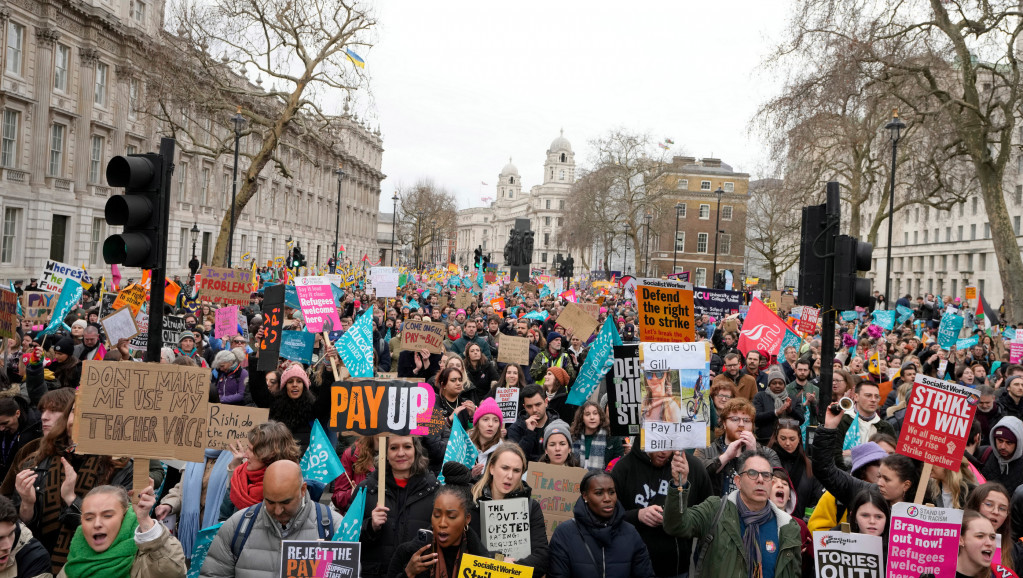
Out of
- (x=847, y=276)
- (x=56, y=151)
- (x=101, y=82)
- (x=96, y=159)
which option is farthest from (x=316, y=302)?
(x=101, y=82)

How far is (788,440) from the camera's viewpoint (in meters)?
5.81

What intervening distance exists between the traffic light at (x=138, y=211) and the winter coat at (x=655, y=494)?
3389 millimetres

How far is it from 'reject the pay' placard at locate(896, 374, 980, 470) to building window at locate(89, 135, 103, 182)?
37.8m

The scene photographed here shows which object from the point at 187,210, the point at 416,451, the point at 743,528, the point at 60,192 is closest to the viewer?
the point at 743,528

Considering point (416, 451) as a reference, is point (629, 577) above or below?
below

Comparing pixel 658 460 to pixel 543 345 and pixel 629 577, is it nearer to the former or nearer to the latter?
pixel 629 577

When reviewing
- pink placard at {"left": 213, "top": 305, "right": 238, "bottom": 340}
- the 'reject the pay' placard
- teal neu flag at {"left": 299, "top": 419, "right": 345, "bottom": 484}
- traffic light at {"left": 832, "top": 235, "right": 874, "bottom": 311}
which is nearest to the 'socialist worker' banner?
traffic light at {"left": 832, "top": 235, "right": 874, "bottom": 311}

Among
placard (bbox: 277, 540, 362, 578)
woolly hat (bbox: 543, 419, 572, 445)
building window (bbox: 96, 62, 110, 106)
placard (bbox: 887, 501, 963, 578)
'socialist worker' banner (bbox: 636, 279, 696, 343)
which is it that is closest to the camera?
placard (bbox: 277, 540, 362, 578)

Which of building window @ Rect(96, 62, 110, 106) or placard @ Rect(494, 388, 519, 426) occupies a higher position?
building window @ Rect(96, 62, 110, 106)

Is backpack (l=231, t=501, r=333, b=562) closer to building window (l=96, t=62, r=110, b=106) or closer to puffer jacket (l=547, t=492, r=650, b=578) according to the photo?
Result: puffer jacket (l=547, t=492, r=650, b=578)

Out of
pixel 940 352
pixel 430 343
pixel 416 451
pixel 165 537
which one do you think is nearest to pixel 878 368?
pixel 940 352

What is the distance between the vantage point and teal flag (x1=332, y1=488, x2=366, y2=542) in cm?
444

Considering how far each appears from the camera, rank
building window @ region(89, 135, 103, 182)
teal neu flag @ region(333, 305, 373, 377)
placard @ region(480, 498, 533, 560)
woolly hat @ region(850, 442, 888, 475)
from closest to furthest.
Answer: placard @ region(480, 498, 533, 560) → woolly hat @ region(850, 442, 888, 475) → teal neu flag @ region(333, 305, 373, 377) → building window @ region(89, 135, 103, 182)

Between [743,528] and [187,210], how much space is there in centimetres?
4650
